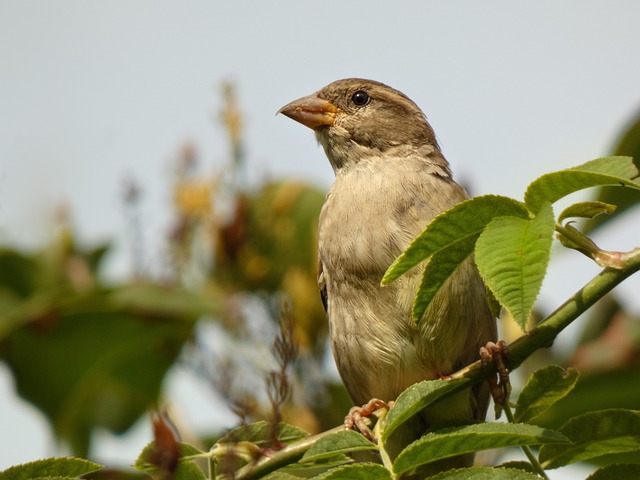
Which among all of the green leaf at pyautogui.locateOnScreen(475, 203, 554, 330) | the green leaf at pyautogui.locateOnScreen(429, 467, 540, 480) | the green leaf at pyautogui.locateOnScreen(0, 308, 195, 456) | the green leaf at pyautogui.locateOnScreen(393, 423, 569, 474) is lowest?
the green leaf at pyautogui.locateOnScreen(0, 308, 195, 456)

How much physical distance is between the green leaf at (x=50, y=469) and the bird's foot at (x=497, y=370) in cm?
102

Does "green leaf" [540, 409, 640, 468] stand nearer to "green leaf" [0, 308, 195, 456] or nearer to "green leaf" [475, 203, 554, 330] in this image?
"green leaf" [475, 203, 554, 330]

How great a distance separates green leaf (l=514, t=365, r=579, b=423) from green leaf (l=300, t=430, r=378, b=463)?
454 millimetres

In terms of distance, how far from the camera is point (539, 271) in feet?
7.38

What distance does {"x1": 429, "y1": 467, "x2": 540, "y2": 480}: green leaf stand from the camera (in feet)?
7.16

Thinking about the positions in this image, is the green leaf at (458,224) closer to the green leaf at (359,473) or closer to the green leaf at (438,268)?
the green leaf at (438,268)

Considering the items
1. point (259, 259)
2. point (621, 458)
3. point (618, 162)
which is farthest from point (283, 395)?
point (259, 259)

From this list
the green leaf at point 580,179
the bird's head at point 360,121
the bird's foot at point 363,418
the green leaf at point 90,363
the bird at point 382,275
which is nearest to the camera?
the green leaf at point 580,179

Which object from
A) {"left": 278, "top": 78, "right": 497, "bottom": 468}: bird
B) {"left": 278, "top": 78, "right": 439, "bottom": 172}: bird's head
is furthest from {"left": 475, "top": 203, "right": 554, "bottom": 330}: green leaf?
{"left": 278, "top": 78, "right": 439, "bottom": 172}: bird's head

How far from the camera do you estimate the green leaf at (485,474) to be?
2.18 metres

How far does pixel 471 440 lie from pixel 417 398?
0.79 feet

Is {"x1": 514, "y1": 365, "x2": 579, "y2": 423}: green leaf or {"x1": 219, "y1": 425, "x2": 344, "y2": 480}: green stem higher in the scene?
{"x1": 514, "y1": 365, "x2": 579, "y2": 423}: green leaf

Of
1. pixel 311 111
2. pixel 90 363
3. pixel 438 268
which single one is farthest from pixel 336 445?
pixel 311 111

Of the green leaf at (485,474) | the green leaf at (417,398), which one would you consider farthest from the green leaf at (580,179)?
the green leaf at (485,474)
